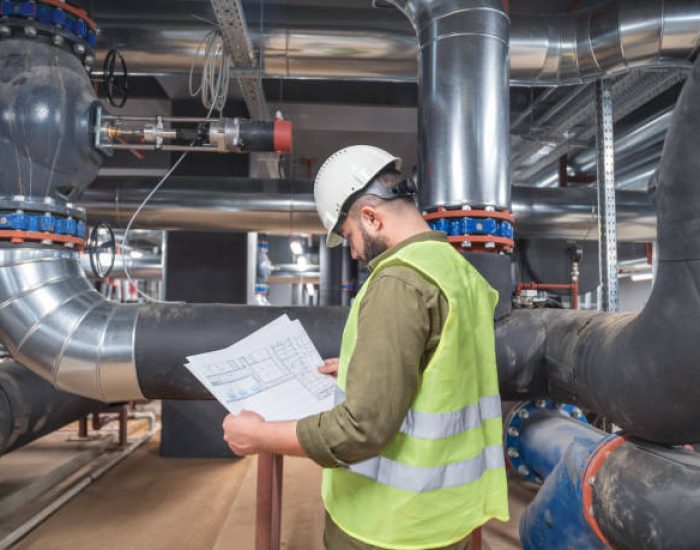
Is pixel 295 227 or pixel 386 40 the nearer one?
pixel 386 40

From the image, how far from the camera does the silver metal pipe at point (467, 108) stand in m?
1.30

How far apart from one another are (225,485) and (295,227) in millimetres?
1516

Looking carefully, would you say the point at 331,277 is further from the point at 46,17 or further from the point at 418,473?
the point at 418,473

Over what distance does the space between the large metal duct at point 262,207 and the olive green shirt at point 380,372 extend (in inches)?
79.5

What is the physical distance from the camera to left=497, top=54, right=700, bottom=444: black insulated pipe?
73 centimetres

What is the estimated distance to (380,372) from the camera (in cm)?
66

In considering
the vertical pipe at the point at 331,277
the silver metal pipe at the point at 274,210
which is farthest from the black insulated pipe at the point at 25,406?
the vertical pipe at the point at 331,277

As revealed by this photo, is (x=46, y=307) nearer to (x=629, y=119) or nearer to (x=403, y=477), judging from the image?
(x=403, y=477)

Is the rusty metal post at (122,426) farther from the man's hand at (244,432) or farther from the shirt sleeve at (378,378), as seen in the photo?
the shirt sleeve at (378,378)

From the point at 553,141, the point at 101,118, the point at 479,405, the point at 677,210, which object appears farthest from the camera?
the point at 553,141

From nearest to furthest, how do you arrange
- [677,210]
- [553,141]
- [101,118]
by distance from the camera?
1. [677,210]
2. [101,118]
3. [553,141]

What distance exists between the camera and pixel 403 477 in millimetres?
769

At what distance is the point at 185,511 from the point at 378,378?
212cm

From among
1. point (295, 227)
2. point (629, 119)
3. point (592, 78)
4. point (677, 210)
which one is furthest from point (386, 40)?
point (629, 119)
